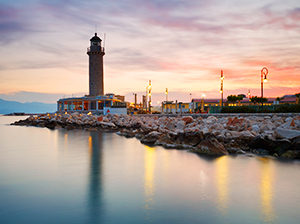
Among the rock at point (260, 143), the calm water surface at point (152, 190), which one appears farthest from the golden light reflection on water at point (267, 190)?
the rock at point (260, 143)

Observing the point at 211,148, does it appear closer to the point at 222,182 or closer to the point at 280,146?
the point at 280,146

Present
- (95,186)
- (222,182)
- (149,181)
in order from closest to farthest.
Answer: (95,186) < (222,182) < (149,181)

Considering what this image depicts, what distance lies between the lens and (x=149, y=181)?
7672mm

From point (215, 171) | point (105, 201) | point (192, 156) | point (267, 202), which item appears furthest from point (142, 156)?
point (267, 202)

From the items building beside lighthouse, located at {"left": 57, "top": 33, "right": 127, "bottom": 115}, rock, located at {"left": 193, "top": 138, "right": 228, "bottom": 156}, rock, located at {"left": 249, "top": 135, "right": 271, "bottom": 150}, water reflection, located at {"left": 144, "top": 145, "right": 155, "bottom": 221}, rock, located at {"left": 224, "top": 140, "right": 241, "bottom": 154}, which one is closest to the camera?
water reflection, located at {"left": 144, "top": 145, "right": 155, "bottom": 221}

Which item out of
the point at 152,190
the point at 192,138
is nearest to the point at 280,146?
the point at 192,138

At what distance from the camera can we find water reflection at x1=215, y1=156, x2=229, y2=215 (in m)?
5.55

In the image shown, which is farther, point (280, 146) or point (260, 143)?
point (260, 143)

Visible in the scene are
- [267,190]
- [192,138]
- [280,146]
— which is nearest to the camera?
[267,190]

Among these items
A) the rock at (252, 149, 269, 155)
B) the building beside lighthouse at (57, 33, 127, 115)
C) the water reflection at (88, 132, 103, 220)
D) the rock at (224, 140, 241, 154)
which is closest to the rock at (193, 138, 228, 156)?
the rock at (224, 140, 241, 154)

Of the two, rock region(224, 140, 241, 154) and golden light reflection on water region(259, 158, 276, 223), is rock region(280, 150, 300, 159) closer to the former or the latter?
golden light reflection on water region(259, 158, 276, 223)

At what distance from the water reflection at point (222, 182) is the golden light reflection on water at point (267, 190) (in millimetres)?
758

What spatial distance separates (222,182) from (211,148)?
3891 millimetres

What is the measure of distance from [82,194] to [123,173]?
8.04ft
